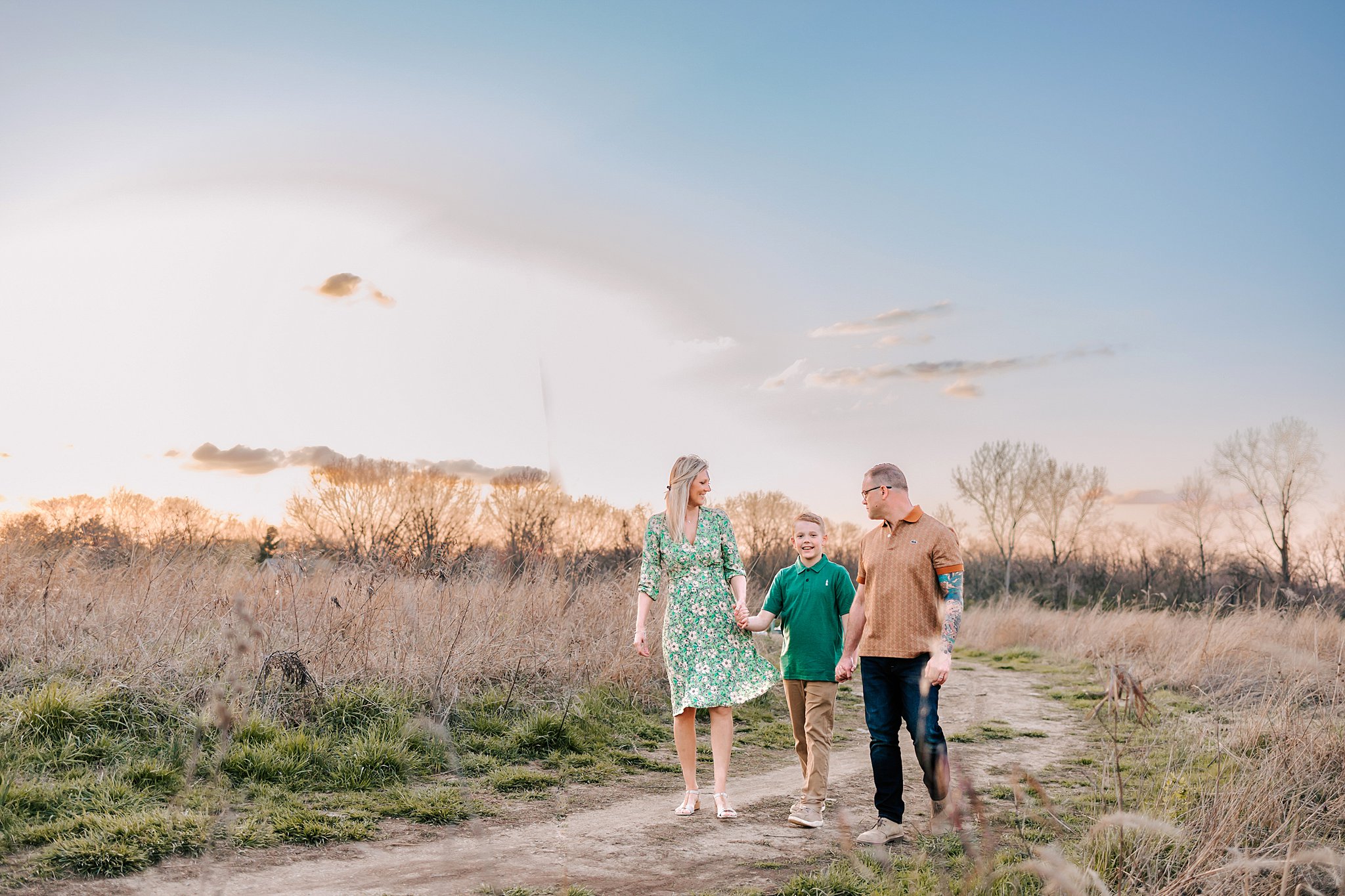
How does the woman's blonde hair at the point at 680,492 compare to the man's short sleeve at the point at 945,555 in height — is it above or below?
above

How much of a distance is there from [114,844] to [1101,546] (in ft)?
115

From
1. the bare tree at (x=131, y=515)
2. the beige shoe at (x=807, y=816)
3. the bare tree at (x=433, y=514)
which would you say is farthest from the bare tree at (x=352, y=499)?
the beige shoe at (x=807, y=816)

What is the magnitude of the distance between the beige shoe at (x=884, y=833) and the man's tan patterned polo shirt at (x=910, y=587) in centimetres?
98

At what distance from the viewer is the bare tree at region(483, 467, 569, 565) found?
14265 mm

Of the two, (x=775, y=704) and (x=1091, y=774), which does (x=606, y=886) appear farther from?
(x=775, y=704)

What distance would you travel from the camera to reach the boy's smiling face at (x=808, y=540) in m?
6.01

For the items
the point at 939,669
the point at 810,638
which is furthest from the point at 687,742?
the point at 939,669

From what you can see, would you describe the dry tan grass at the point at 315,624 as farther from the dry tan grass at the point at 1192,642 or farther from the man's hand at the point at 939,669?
the dry tan grass at the point at 1192,642

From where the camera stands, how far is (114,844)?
4.84m

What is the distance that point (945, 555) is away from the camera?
5242 millimetres

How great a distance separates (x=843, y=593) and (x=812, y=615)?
0.86ft

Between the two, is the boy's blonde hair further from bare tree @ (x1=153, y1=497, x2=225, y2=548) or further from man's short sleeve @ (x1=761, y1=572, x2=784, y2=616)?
bare tree @ (x1=153, y1=497, x2=225, y2=548)

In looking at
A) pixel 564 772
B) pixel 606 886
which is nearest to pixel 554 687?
pixel 564 772

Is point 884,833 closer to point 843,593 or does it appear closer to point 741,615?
point 843,593
